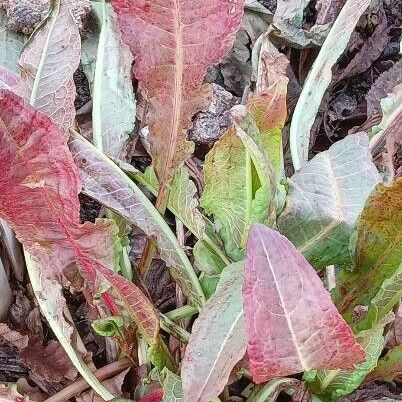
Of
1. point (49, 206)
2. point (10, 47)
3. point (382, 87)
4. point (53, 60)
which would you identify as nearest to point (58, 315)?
point (49, 206)

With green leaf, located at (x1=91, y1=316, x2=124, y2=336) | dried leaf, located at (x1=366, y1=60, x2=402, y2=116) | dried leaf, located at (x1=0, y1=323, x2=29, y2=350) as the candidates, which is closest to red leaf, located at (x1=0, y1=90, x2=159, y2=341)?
green leaf, located at (x1=91, y1=316, x2=124, y2=336)

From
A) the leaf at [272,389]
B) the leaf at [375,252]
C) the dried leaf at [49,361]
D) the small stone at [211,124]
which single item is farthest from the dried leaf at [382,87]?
the dried leaf at [49,361]

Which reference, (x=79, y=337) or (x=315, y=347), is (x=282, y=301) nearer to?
(x=315, y=347)

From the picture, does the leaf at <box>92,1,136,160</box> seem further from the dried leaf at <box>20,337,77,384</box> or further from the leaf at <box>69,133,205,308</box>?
the dried leaf at <box>20,337,77,384</box>

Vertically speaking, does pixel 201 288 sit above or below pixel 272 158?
below

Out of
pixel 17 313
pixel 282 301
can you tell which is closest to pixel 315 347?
pixel 282 301

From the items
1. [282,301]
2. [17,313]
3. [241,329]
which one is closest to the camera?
[282,301]
